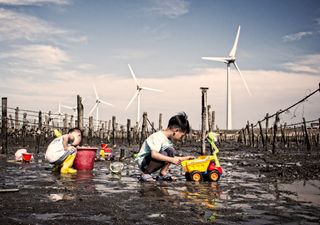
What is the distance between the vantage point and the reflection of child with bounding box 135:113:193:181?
20.3 ft

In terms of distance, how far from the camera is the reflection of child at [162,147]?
6.19 m

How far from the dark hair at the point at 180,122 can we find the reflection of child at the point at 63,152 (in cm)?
261

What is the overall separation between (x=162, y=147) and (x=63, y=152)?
2.56 meters

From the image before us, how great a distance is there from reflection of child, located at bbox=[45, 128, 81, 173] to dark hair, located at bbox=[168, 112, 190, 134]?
8.57 feet

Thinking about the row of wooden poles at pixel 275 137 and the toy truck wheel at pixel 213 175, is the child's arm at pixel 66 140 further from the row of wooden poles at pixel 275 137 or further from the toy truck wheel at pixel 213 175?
the row of wooden poles at pixel 275 137

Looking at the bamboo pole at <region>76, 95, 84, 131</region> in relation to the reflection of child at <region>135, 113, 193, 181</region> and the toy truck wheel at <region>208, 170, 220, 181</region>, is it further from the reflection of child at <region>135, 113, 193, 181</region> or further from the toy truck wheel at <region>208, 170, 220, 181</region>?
the toy truck wheel at <region>208, 170, 220, 181</region>

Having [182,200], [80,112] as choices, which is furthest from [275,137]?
[182,200]

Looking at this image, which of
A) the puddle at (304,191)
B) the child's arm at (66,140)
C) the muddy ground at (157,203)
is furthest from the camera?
the child's arm at (66,140)

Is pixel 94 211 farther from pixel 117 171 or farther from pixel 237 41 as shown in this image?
pixel 237 41

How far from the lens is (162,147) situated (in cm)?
639

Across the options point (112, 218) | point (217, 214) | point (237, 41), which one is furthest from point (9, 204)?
point (237, 41)

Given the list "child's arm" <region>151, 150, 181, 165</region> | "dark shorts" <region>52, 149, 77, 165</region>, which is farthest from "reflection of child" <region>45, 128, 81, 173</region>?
"child's arm" <region>151, 150, 181, 165</region>

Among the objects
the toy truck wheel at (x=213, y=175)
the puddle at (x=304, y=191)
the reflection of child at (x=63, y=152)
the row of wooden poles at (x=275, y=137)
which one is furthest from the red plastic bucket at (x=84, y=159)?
the row of wooden poles at (x=275, y=137)

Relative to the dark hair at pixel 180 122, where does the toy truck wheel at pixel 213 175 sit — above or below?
below
